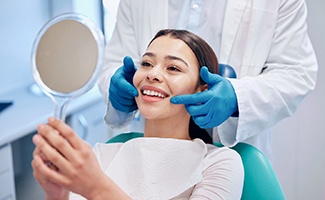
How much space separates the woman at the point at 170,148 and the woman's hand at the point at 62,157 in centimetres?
49

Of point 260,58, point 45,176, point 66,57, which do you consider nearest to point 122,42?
point 260,58

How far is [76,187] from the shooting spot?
0.98 meters

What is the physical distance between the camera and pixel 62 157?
932 millimetres

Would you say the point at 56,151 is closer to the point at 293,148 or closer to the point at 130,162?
the point at 130,162

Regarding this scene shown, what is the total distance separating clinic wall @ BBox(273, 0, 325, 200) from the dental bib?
102 centimetres

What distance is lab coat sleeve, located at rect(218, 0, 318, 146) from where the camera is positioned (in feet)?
5.35

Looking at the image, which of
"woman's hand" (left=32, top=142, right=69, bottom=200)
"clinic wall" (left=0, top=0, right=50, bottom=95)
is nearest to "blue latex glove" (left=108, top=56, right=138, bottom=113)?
"woman's hand" (left=32, top=142, right=69, bottom=200)

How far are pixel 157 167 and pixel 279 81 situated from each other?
481 millimetres

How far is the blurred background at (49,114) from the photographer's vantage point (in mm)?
2329

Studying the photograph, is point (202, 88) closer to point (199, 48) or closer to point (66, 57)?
point (199, 48)

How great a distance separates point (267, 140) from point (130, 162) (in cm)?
57

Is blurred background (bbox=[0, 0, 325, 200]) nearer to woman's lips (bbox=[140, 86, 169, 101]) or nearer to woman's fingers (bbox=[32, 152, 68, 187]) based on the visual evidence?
woman's lips (bbox=[140, 86, 169, 101])

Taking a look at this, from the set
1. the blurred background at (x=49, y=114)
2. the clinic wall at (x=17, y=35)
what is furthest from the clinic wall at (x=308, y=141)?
the clinic wall at (x=17, y=35)

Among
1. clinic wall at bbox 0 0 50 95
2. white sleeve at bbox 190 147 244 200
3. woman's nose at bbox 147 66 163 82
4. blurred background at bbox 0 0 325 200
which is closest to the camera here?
white sleeve at bbox 190 147 244 200
